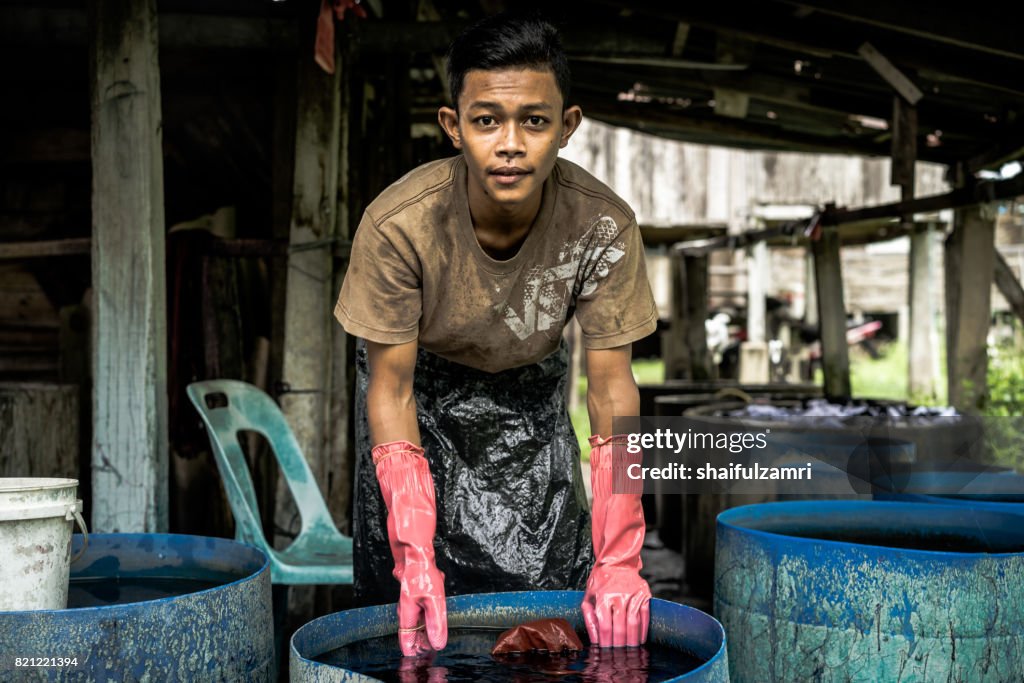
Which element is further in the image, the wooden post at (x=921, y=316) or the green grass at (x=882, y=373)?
the green grass at (x=882, y=373)

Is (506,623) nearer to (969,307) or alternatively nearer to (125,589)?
(125,589)

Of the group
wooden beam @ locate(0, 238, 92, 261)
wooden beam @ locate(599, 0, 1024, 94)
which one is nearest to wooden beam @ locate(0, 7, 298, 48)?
wooden beam @ locate(0, 238, 92, 261)

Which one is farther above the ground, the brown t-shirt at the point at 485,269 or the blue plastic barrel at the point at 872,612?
the brown t-shirt at the point at 485,269

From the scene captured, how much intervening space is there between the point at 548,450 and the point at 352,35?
260 centimetres

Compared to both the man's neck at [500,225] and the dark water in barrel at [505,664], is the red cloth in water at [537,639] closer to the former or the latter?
the dark water in barrel at [505,664]

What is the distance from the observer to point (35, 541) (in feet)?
7.50

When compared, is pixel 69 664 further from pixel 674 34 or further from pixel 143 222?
pixel 674 34

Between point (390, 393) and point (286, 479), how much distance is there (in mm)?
1810

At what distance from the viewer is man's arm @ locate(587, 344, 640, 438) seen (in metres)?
2.80

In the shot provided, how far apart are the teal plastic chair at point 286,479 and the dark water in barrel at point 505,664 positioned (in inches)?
61.3

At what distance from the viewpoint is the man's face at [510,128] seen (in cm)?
246

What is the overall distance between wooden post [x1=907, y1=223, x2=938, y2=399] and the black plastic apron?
41.1ft

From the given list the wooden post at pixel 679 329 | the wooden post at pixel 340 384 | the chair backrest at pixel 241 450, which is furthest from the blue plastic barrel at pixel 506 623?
the wooden post at pixel 679 329

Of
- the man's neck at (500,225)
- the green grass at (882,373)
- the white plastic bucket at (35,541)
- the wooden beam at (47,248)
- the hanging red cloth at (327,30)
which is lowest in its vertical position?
the green grass at (882,373)
